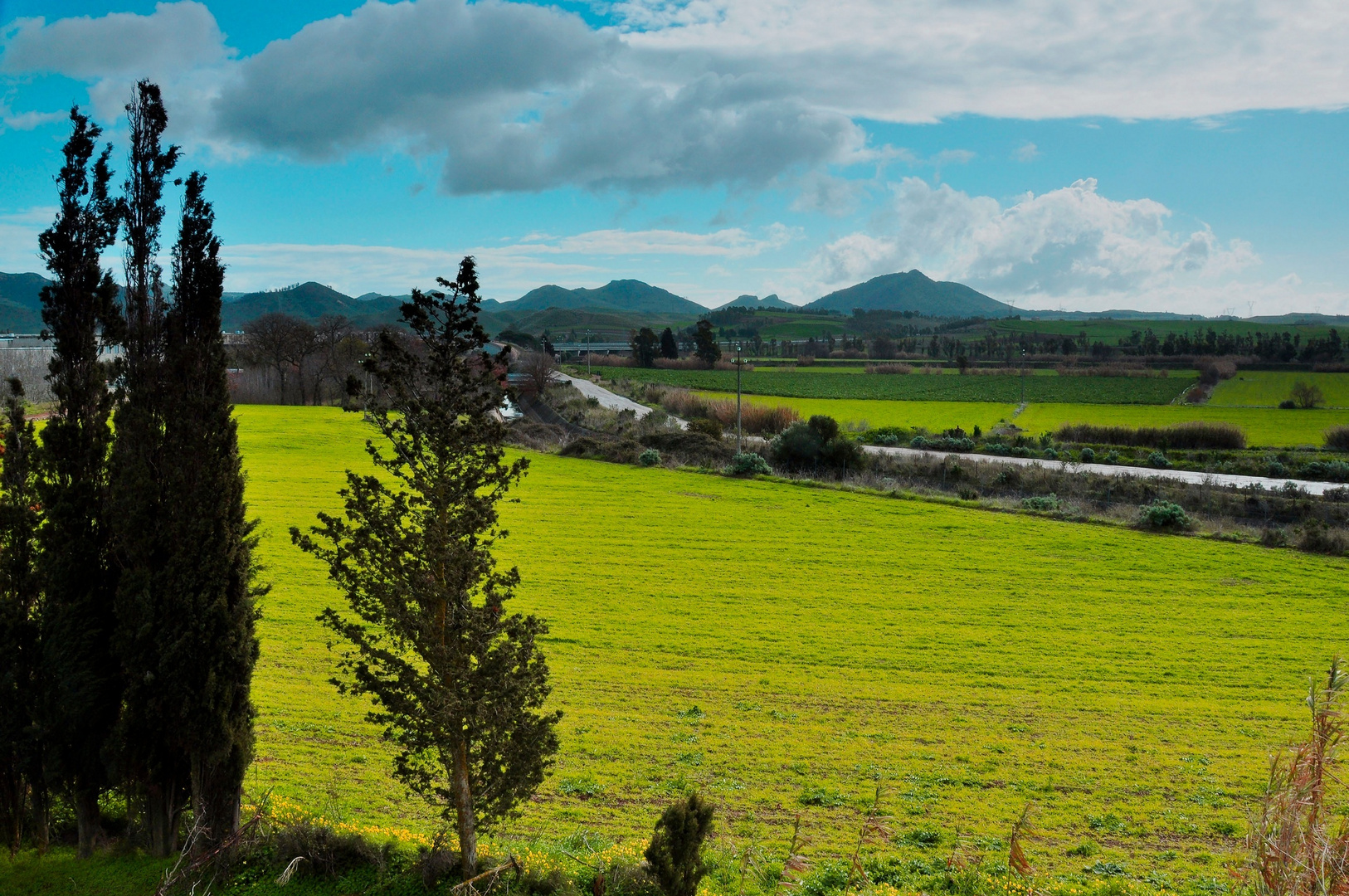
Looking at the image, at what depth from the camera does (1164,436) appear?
193 ft

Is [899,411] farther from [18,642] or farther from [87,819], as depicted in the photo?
[18,642]

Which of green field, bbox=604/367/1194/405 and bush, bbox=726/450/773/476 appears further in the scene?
green field, bbox=604/367/1194/405

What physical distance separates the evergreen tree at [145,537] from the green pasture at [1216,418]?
65935 millimetres

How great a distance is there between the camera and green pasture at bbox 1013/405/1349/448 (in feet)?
199

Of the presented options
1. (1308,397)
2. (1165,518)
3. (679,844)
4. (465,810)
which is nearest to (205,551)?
(465,810)

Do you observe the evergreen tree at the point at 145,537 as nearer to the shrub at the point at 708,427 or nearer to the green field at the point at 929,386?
the shrub at the point at 708,427

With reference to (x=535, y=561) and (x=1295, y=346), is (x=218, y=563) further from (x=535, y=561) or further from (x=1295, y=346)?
(x=1295, y=346)

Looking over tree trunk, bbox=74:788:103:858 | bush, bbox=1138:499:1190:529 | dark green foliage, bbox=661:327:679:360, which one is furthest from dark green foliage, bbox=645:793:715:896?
dark green foliage, bbox=661:327:679:360

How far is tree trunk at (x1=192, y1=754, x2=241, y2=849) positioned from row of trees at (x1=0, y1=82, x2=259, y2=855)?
16 mm

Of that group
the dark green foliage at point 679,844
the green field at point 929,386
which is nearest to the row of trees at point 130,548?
the dark green foliage at point 679,844

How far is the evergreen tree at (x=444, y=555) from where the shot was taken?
687cm

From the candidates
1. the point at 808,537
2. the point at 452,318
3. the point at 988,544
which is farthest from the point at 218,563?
the point at 988,544

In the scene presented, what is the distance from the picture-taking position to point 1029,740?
14.4 m

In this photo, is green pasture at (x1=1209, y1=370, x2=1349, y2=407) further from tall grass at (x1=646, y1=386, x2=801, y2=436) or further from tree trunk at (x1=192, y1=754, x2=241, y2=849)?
tree trunk at (x1=192, y1=754, x2=241, y2=849)
